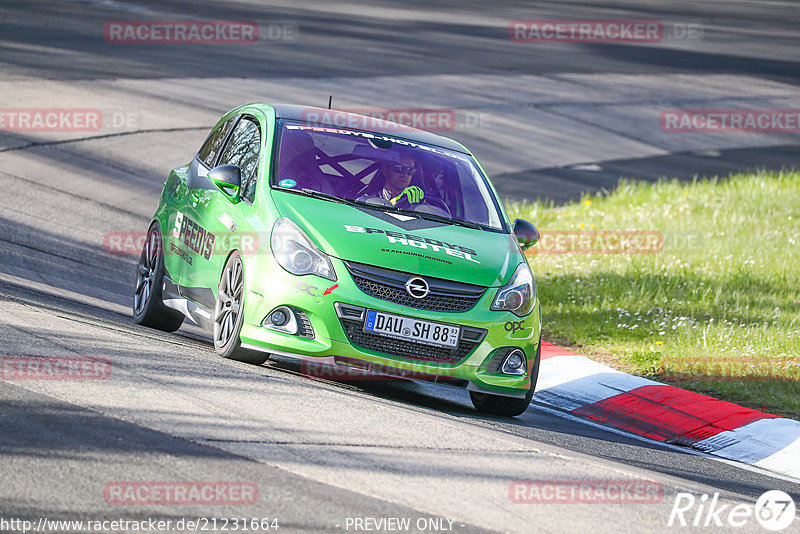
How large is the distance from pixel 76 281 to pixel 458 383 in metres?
4.62

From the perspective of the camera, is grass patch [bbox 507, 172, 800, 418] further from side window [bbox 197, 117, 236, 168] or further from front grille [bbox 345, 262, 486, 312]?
side window [bbox 197, 117, 236, 168]

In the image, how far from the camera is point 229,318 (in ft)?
24.2

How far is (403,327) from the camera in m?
6.85

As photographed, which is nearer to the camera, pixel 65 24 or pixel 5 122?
pixel 5 122

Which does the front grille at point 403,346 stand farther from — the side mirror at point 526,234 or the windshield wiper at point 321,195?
the side mirror at point 526,234

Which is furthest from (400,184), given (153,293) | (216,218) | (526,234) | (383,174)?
(153,293)

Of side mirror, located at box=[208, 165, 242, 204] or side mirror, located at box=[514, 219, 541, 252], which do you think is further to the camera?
side mirror, located at box=[514, 219, 541, 252]

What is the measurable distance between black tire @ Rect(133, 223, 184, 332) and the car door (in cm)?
56

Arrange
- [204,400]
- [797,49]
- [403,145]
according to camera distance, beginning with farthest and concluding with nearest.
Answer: [797,49] < [403,145] < [204,400]

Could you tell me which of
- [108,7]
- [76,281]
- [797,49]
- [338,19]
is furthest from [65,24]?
[797,49]

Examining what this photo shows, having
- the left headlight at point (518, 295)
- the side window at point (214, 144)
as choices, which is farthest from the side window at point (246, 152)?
the left headlight at point (518, 295)

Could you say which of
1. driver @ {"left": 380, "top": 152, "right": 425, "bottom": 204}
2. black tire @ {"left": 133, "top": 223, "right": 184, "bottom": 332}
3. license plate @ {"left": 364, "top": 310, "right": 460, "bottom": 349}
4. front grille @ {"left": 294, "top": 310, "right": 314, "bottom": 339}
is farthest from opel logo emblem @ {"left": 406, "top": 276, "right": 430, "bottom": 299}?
black tire @ {"left": 133, "top": 223, "right": 184, "bottom": 332}

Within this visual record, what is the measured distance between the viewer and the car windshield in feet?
25.7

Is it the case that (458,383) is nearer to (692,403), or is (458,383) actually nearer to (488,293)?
(488,293)
